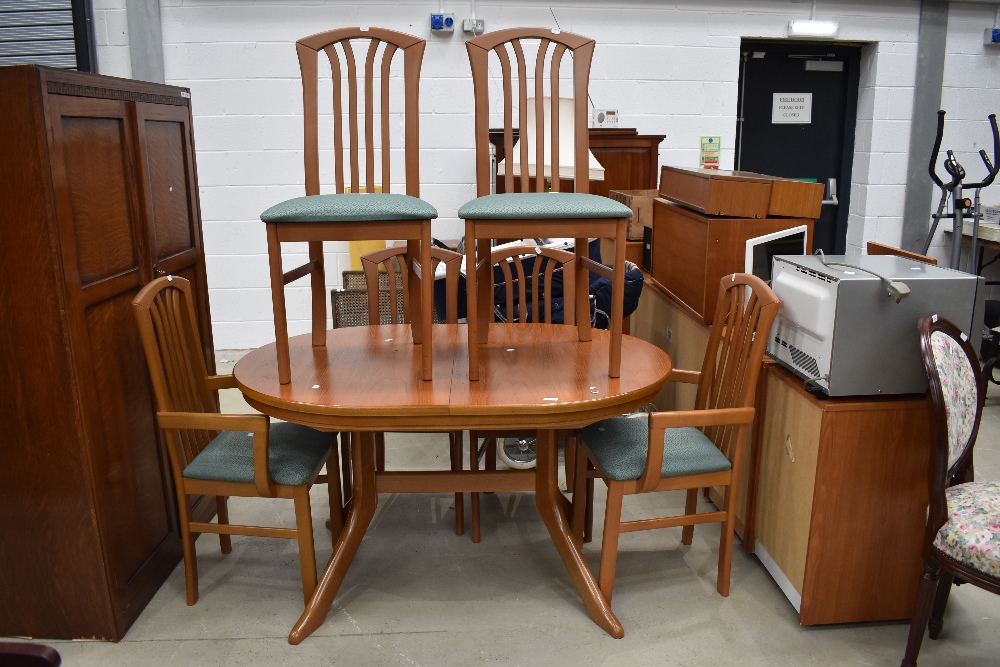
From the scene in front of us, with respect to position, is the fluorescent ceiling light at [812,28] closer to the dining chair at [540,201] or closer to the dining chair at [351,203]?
the dining chair at [540,201]

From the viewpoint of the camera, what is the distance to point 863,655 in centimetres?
202

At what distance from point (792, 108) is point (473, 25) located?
211 cm

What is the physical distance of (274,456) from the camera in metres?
2.19

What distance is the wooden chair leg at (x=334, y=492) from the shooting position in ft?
7.83

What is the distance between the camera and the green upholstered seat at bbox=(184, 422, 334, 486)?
2119mm

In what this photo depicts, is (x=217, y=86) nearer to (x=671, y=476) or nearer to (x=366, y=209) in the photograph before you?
(x=366, y=209)

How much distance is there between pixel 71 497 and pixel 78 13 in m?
3.35

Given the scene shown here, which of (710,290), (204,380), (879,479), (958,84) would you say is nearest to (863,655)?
(879,479)

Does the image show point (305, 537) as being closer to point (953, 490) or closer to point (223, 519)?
point (223, 519)

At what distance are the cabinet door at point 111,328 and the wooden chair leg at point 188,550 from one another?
124 mm

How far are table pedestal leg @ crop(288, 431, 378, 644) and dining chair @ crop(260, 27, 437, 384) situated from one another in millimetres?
363

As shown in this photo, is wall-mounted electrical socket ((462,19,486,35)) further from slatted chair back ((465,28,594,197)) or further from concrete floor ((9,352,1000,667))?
concrete floor ((9,352,1000,667))

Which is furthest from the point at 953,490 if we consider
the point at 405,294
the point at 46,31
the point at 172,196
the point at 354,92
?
the point at 46,31

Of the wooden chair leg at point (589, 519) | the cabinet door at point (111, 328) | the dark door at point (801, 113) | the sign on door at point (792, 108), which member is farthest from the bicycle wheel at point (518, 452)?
the sign on door at point (792, 108)
